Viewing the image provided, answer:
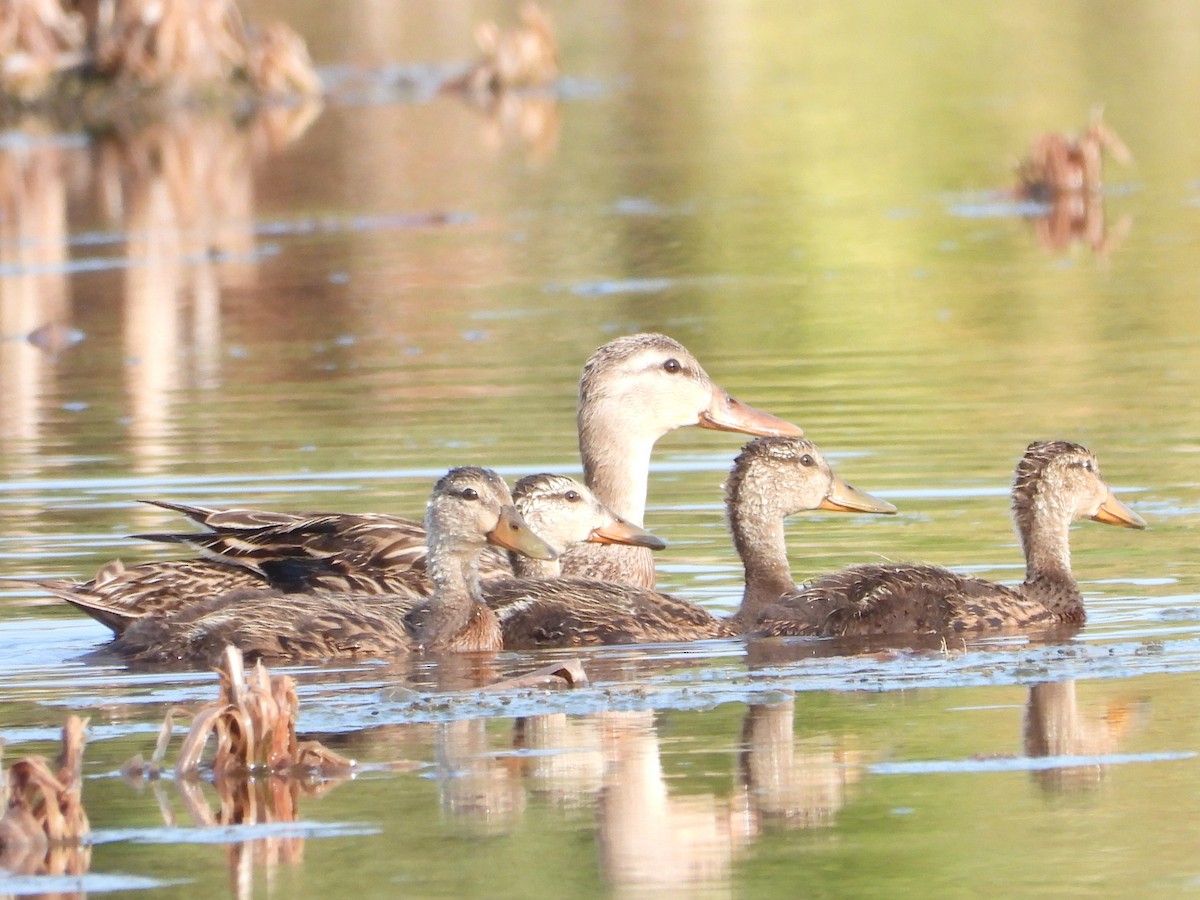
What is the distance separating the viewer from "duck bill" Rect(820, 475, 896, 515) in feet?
35.4

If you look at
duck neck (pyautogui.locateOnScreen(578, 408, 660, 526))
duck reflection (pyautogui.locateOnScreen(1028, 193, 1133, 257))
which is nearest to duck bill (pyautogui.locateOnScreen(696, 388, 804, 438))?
duck neck (pyautogui.locateOnScreen(578, 408, 660, 526))

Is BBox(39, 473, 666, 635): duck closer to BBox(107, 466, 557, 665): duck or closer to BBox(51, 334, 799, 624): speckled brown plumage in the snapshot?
BBox(51, 334, 799, 624): speckled brown plumage

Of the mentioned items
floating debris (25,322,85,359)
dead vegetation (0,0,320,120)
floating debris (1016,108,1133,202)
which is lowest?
floating debris (25,322,85,359)

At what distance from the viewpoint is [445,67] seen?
46000 mm

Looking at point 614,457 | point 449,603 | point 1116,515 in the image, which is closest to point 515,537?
point 449,603

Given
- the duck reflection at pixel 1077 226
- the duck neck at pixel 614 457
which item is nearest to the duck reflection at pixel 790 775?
the duck neck at pixel 614 457

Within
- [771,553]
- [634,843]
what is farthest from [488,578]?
[634,843]

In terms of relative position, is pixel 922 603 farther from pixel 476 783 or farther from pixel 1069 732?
pixel 476 783

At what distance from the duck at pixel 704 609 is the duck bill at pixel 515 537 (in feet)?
0.71

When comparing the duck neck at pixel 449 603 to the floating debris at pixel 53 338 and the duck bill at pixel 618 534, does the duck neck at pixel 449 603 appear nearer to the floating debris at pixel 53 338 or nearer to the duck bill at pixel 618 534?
the duck bill at pixel 618 534

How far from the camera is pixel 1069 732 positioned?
7.70m

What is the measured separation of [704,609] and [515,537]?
38.4 inches

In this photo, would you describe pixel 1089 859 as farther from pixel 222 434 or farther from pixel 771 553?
pixel 222 434

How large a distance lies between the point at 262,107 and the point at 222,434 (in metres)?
26.6
